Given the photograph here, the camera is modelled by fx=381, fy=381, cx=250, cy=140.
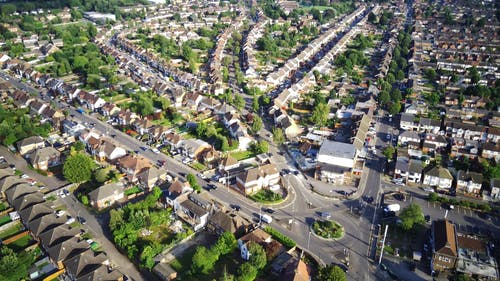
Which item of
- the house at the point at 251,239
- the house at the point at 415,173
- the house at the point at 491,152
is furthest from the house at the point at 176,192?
the house at the point at 491,152

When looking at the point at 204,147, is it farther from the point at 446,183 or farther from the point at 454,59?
the point at 454,59

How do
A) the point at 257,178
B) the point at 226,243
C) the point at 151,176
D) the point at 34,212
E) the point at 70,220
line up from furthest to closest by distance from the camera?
1. the point at 151,176
2. the point at 257,178
3. the point at 70,220
4. the point at 34,212
5. the point at 226,243

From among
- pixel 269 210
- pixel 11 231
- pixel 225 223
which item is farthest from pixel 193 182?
pixel 11 231

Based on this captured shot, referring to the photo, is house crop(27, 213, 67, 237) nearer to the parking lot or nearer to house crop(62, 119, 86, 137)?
house crop(62, 119, 86, 137)

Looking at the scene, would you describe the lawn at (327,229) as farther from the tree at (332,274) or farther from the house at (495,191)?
the house at (495,191)

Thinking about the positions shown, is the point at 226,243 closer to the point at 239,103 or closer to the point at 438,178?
the point at 438,178

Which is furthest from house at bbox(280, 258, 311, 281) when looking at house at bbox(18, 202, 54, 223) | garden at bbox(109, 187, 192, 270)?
house at bbox(18, 202, 54, 223)
